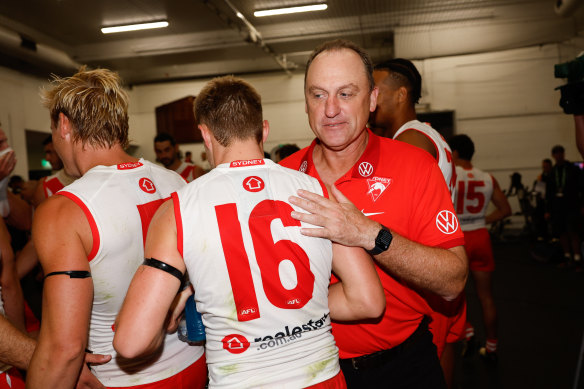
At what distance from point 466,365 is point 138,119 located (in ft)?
45.6

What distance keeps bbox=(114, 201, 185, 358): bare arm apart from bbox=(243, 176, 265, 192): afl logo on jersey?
221 millimetres

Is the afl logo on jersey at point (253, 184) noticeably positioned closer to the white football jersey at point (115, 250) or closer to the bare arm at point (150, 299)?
the bare arm at point (150, 299)

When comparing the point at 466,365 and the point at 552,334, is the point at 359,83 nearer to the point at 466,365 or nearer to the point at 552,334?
the point at 466,365

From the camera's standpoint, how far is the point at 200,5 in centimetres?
945

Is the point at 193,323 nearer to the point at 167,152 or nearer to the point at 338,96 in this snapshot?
the point at 338,96

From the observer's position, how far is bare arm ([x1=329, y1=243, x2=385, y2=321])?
131 centimetres

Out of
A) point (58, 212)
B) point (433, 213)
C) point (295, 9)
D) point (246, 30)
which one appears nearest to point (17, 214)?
point (58, 212)

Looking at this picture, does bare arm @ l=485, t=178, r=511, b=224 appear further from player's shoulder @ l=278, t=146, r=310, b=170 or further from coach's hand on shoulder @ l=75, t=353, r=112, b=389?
coach's hand on shoulder @ l=75, t=353, r=112, b=389

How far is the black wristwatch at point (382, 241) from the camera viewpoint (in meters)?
1.37

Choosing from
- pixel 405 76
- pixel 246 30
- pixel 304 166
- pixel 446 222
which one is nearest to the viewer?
pixel 446 222

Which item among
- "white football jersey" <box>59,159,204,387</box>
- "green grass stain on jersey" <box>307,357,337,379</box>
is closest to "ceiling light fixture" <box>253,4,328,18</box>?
"white football jersey" <box>59,159,204,387</box>

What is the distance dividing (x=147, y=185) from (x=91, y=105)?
1.26ft

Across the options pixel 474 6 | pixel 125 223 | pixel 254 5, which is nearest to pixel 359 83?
pixel 125 223

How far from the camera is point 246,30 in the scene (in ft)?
34.2
